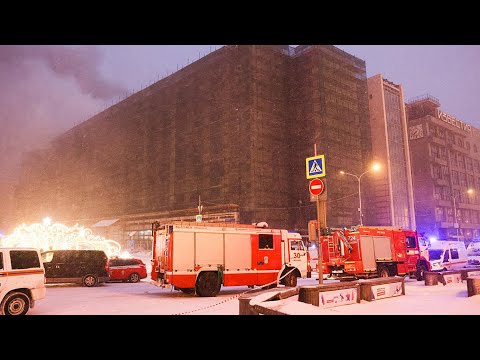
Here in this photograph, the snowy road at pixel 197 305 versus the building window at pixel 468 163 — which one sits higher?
the building window at pixel 468 163

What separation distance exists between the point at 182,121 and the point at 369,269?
66.4 metres

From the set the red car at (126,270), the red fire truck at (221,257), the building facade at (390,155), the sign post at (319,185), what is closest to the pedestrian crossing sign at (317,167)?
the sign post at (319,185)

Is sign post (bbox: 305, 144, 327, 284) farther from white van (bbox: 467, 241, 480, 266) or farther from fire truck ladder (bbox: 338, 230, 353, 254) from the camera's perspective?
white van (bbox: 467, 241, 480, 266)

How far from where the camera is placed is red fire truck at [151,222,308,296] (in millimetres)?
15477

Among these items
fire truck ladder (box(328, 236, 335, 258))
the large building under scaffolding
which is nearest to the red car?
fire truck ladder (box(328, 236, 335, 258))

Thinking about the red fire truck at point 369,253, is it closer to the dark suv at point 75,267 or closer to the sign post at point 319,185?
the sign post at point 319,185

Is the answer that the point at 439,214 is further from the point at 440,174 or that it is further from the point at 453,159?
the point at 453,159

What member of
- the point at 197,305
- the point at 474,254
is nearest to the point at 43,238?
the point at 197,305

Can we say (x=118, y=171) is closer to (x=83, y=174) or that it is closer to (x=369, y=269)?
(x=83, y=174)

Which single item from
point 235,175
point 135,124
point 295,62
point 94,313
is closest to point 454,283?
point 94,313

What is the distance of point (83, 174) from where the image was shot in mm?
115250

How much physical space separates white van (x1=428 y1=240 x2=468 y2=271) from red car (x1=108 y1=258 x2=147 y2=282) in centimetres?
1782

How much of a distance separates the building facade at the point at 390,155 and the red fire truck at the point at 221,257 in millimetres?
63518

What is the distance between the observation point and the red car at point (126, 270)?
886 inches
